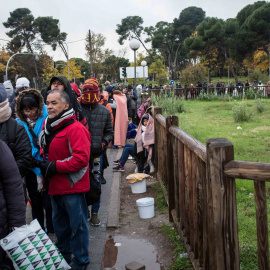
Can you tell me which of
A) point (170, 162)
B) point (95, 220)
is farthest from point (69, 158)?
point (95, 220)

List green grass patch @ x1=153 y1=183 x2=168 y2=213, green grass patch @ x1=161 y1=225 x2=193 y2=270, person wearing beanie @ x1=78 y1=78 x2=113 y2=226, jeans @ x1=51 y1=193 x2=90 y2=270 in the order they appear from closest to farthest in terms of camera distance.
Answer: jeans @ x1=51 y1=193 x2=90 y2=270
green grass patch @ x1=161 y1=225 x2=193 y2=270
person wearing beanie @ x1=78 y1=78 x2=113 y2=226
green grass patch @ x1=153 y1=183 x2=168 y2=213

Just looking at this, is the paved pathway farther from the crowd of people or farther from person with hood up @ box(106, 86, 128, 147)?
person with hood up @ box(106, 86, 128, 147)

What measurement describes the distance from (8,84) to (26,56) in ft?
211

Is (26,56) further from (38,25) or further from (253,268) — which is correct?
(253,268)

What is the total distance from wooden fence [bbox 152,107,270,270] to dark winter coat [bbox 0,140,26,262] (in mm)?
1373

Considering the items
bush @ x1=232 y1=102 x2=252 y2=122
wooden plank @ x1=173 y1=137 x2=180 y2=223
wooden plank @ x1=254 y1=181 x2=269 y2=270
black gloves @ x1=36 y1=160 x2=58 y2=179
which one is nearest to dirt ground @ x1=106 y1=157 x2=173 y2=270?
wooden plank @ x1=173 y1=137 x2=180 y2=223

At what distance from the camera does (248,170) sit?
234cm

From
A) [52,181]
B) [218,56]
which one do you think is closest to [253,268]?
[52,181]

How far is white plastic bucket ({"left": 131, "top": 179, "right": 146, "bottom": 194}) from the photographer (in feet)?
23.3

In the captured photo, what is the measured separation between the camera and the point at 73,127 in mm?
3602

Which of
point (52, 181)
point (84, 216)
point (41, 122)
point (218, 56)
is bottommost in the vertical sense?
point (84, 216)

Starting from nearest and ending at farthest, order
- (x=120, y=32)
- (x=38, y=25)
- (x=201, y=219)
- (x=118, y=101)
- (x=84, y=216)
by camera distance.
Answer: (x=201, y=219), (x=84, y=216), (x=118, y=101), (x=38, y=25), (x=120, y=32)

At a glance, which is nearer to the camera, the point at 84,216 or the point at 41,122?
the point at 84,216

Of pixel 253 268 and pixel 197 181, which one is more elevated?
pixel 197 181
